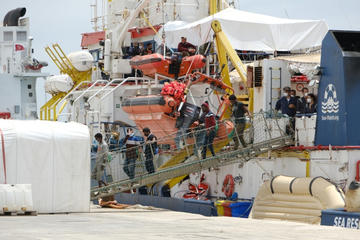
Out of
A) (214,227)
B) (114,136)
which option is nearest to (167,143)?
(114,136)

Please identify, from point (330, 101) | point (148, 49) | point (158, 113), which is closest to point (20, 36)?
point (148, 49)

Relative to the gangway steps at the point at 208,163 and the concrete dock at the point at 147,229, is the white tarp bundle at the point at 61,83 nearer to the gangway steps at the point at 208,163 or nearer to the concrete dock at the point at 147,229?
the gangway steps at the point at 208,163

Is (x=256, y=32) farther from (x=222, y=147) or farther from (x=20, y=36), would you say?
(x=20, y=36)

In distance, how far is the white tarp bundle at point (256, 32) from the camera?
24938 millimetres

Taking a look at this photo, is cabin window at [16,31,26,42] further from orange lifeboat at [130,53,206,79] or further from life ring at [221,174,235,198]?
life ring at [221,174,235,198]

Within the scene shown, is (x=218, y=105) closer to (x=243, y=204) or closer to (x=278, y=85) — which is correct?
(x=278, y=85)

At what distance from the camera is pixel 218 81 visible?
22281mm

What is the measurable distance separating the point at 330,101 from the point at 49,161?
6229mm

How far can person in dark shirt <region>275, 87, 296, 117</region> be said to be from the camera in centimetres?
1914

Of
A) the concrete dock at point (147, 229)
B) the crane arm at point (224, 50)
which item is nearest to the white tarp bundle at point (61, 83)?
the crane arm at point (224, 50)

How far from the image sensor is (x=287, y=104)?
63.3ft

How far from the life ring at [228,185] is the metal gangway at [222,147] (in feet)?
3.65

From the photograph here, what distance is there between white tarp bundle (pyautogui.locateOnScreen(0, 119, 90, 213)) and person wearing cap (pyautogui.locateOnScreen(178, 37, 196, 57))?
8.13 meters

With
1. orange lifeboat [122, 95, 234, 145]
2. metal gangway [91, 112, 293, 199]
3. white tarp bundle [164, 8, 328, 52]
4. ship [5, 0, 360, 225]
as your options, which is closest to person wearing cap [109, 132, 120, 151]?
ship [5, 0, 360, 225]
